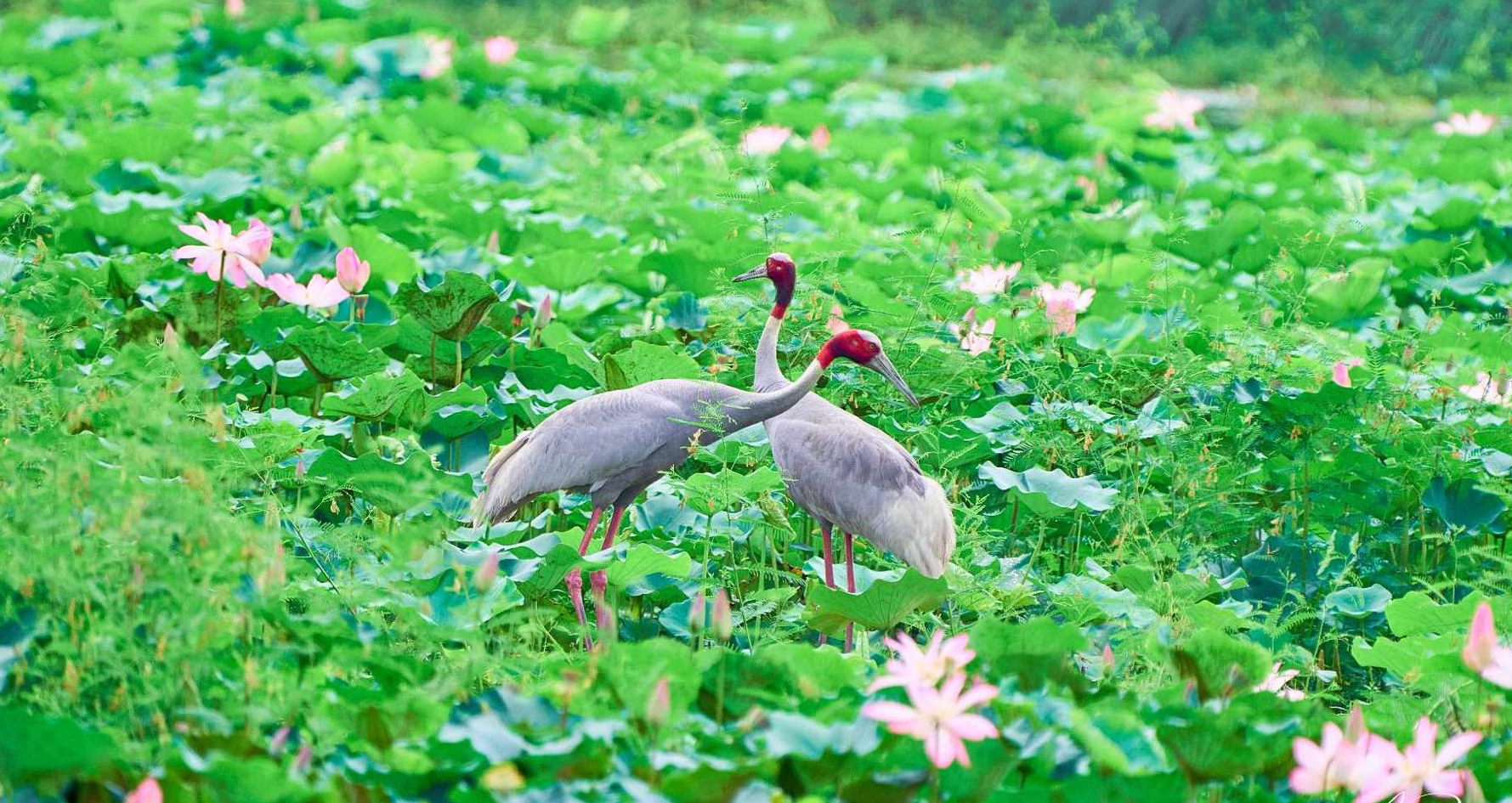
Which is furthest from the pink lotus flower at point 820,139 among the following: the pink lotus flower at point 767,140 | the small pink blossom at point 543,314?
the small pink blossom at point 543,314

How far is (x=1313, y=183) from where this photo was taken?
7.25m

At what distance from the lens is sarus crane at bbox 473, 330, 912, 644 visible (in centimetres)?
348

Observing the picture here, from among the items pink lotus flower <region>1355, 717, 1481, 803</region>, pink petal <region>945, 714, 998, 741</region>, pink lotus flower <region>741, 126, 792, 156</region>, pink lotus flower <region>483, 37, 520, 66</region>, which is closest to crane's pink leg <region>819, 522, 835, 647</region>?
pink petal <region>945, 714, 998, 741</region>

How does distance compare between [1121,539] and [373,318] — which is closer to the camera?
[1121,539]

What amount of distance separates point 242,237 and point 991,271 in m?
1.94

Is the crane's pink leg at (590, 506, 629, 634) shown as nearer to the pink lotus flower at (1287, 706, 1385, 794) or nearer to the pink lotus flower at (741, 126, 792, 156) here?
the pink lotus flower at (1287, 706, 1385, 794)

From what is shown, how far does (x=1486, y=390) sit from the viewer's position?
162 inches

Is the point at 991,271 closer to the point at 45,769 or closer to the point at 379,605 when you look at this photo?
the point at 379,605

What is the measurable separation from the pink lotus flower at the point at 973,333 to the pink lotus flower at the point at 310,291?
1.52m

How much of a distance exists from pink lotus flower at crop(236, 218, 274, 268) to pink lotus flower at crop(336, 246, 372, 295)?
175 mm

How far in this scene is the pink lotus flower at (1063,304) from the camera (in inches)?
174

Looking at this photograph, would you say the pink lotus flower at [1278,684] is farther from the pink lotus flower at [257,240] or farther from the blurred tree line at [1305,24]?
the blurred tree line at [1305,24]

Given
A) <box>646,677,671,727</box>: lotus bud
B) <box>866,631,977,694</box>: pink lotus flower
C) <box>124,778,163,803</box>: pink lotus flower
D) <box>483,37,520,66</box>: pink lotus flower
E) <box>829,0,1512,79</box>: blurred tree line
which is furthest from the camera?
<box>829,0,1512,79</box>: blurred tree line

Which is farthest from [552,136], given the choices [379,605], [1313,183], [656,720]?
[656,720]
